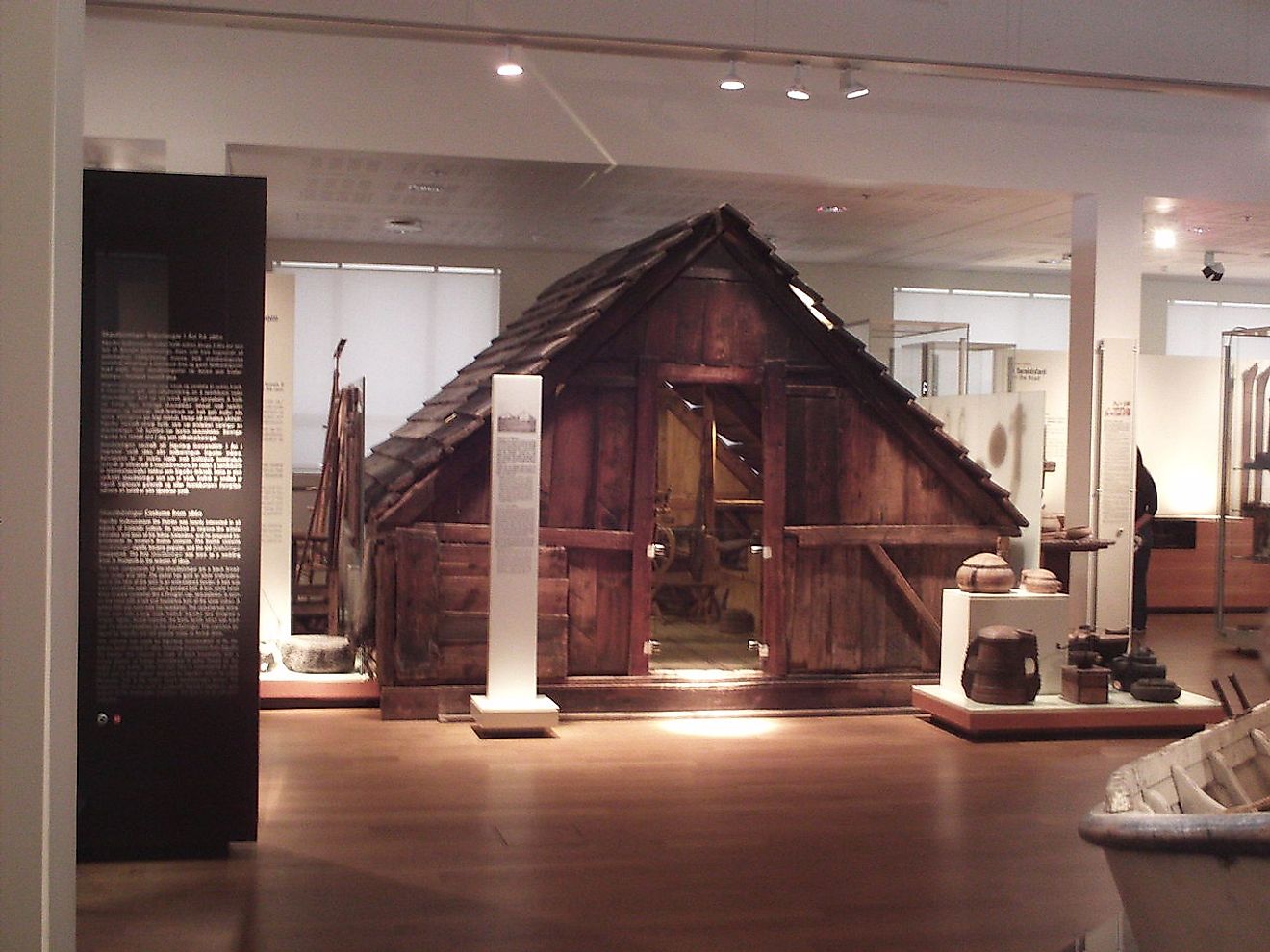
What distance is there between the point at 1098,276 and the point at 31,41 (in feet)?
28.2

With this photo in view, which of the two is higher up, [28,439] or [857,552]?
[28,439]

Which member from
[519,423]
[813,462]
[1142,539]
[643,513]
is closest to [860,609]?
[813,462]

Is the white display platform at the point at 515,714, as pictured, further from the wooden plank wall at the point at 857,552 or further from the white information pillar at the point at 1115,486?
the white information pillar at the point at 1115,486

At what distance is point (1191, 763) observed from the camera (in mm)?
4781

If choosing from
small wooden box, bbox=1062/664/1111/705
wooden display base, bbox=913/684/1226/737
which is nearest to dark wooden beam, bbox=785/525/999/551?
wooden display base, bbox=913/684/1226/737

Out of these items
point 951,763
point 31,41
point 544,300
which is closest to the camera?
point 31,41

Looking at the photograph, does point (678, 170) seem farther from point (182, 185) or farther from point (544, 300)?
point (182, 185)

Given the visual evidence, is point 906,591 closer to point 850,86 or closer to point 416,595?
point 416,595

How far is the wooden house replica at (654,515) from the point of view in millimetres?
8227

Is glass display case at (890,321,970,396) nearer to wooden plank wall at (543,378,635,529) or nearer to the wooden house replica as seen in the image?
the wooden house replica

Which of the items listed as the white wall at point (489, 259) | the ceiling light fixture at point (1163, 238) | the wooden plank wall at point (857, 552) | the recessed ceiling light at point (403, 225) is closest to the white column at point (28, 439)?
the wooden plank wall at point (857, 552)

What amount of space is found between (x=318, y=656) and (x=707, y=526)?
10.9ft

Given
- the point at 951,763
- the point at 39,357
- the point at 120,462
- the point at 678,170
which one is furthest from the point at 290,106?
the point at 39,357

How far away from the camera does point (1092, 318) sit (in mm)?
10375
